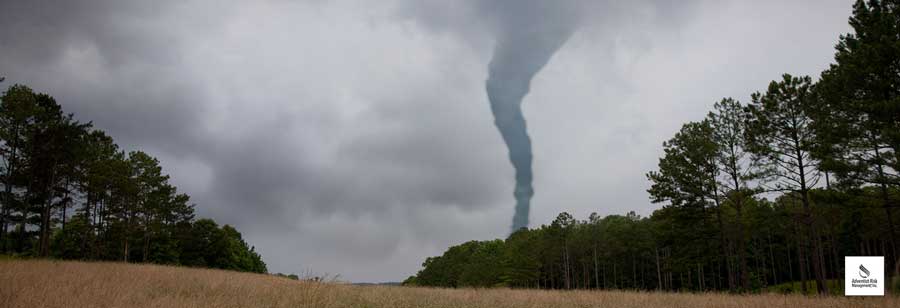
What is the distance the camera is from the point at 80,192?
A: 3841 cm

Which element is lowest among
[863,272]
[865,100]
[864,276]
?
[864,276]

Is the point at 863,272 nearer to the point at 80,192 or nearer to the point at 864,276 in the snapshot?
the point at 864,276

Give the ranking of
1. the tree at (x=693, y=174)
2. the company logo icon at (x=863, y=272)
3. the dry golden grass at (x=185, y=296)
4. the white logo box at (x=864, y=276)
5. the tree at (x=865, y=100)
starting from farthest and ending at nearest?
1. the tree at (x=693, y=174)
2. the tree at (x=865, y=100)
3. the company logo icon at (x=863, y=272)
4. the white logo box at (x=864, y=276)
5. the dry golden grass at (x=185, y=296)

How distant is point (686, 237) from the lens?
1465 inches

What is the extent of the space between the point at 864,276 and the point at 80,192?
49.4m

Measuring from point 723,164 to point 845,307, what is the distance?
1859 cm

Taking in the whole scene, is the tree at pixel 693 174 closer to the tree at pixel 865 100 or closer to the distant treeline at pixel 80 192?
the tree at pixel 865 100

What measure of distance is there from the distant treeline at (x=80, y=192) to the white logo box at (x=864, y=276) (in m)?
39.2

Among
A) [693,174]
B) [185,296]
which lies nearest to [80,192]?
[185,296]

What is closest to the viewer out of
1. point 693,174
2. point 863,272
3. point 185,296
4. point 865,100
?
point 185,296

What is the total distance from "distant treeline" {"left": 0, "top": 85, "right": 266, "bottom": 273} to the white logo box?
39.2m

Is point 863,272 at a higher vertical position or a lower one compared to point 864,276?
higher

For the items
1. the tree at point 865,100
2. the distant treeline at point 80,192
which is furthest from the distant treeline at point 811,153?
the distant treeline at point 80,192

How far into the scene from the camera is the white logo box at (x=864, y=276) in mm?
16125
